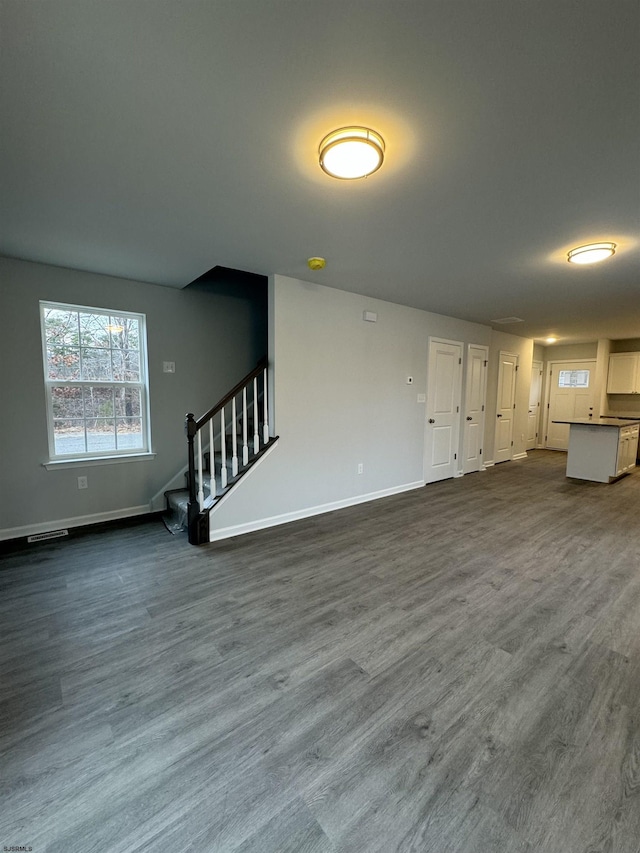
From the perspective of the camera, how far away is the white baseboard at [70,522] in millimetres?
3311

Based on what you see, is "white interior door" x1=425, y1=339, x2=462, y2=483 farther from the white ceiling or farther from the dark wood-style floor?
the dark wood-style floor

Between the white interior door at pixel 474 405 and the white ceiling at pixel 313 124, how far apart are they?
3046mm

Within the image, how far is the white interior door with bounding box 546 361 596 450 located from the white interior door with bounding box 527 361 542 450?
0.80 feet

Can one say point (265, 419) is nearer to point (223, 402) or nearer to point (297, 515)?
point (223, 402)

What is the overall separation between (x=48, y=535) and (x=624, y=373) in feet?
32.8

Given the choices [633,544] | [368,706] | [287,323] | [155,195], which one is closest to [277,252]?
[287,323]

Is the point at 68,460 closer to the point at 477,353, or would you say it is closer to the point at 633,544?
the point at 633,544

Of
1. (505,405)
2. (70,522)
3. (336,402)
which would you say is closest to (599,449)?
(505,405)

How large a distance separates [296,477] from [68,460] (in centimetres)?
226

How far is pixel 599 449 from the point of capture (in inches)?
223

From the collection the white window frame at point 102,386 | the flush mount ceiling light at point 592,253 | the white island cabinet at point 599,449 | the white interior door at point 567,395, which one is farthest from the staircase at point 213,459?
the white interior door at point 567,395

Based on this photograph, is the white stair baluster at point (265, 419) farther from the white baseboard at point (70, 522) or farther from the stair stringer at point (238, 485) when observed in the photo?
the white baseboard at point (70, 522)

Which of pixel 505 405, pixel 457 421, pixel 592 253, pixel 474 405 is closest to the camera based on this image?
pixel 592 253

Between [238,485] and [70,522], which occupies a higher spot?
[238,485]
